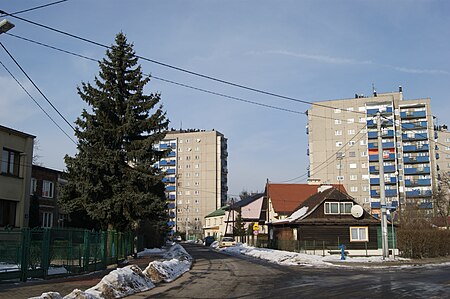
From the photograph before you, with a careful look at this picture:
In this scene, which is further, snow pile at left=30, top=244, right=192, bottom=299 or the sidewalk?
the sidewalk

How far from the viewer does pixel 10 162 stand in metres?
32.7

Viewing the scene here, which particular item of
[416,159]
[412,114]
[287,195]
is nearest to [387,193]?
[416,159]

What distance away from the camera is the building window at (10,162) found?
32.1 m

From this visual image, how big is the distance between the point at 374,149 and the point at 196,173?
163ft

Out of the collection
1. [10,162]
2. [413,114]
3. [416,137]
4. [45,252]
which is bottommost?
[45,252]

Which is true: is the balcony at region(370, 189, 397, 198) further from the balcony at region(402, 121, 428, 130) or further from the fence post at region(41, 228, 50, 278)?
the fence post at region(41, 228, 50, 278)

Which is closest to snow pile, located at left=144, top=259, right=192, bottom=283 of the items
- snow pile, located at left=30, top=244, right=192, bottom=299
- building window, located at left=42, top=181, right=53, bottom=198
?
snow pile, located at left=30, top=244, right=192, bottom=299

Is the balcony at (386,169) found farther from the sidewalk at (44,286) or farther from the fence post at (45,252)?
the fence post at (45,252)

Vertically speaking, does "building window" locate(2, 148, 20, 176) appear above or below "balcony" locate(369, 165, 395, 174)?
below

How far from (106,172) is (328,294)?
17.6 m

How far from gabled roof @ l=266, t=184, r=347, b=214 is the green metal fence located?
37.1m

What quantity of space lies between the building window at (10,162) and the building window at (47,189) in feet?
32.7

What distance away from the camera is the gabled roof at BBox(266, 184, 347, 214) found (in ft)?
198

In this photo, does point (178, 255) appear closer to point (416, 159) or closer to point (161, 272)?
point (161, 272)
